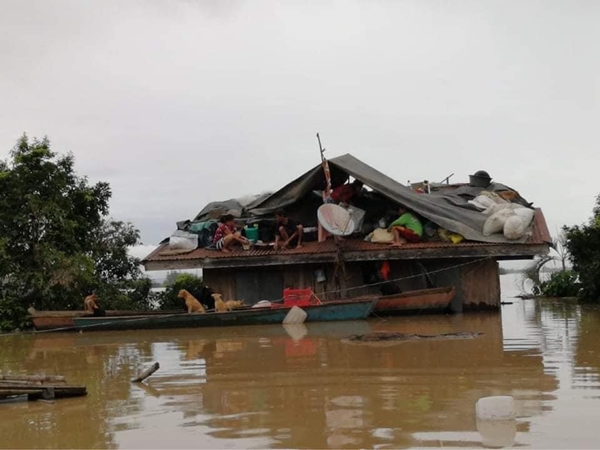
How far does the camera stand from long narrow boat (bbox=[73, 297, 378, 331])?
13.4 metres

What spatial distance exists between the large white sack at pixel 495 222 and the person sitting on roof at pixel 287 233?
3.90m

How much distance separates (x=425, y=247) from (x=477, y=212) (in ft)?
6.13

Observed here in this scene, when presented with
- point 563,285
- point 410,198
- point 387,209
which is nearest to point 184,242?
point 387,209

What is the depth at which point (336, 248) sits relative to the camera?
14.9 metres

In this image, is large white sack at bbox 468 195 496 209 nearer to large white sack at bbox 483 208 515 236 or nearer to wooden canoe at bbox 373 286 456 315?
large white sack at bbox 483 208 515 236

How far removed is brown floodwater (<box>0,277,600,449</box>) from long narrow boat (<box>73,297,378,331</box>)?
7.18 ft

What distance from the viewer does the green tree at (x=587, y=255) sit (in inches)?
688

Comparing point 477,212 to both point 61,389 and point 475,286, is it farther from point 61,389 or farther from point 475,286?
point 61,389

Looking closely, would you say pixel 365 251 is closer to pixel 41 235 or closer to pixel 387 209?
pixel 387 209

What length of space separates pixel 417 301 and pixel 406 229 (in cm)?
166

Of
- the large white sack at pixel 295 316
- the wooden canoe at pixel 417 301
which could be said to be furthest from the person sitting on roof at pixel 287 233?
the wooden canoe at pixel 417 301

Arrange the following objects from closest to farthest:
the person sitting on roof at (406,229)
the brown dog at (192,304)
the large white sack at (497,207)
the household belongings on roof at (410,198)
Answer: the brown dog at (192,304) < the household belongings on roof at (410,198) < the person sitting on roof at (406,229) < the large white sack at (497,207)

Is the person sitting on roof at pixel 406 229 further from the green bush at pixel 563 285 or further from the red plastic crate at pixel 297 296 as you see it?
the green bush at pixel 563 285

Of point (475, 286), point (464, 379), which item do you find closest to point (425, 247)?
point (475, 286)
